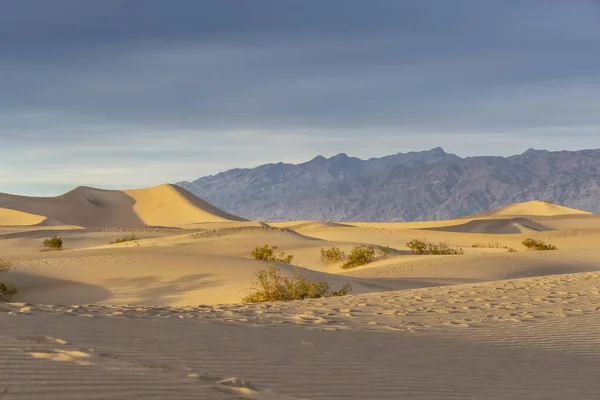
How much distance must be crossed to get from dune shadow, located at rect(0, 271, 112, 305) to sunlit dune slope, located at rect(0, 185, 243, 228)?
223 ft

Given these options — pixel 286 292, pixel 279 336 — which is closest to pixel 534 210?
pixel 286 292

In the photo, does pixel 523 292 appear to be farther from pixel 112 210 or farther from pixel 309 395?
pixel 112 210

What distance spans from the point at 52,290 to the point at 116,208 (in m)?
81.3

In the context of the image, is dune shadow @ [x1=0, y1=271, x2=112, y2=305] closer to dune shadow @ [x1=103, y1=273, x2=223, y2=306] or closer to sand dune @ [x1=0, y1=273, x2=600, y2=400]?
dune shadow @ [x1=103, y1=273, x2=223, y2=306]

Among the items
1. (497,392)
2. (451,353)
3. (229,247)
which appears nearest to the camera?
(497,392)

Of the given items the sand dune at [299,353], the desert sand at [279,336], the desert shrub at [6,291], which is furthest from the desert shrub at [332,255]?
the sand dune at [299,353]

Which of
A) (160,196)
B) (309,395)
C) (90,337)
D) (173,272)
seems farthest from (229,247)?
(160,196)

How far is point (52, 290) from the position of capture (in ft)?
69.1

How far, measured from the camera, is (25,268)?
24.0 meters

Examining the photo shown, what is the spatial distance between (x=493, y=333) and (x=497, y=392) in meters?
4.16

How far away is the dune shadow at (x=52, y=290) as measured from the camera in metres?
19.7

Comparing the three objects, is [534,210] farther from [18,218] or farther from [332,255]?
[332,255]

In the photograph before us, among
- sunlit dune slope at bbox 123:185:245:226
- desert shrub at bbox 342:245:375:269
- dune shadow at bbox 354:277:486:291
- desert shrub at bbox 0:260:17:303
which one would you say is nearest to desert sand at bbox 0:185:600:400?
dune shadow at bbox 354:277:486:291

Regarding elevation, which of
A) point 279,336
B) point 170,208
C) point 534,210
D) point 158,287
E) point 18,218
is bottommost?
point 158,287
